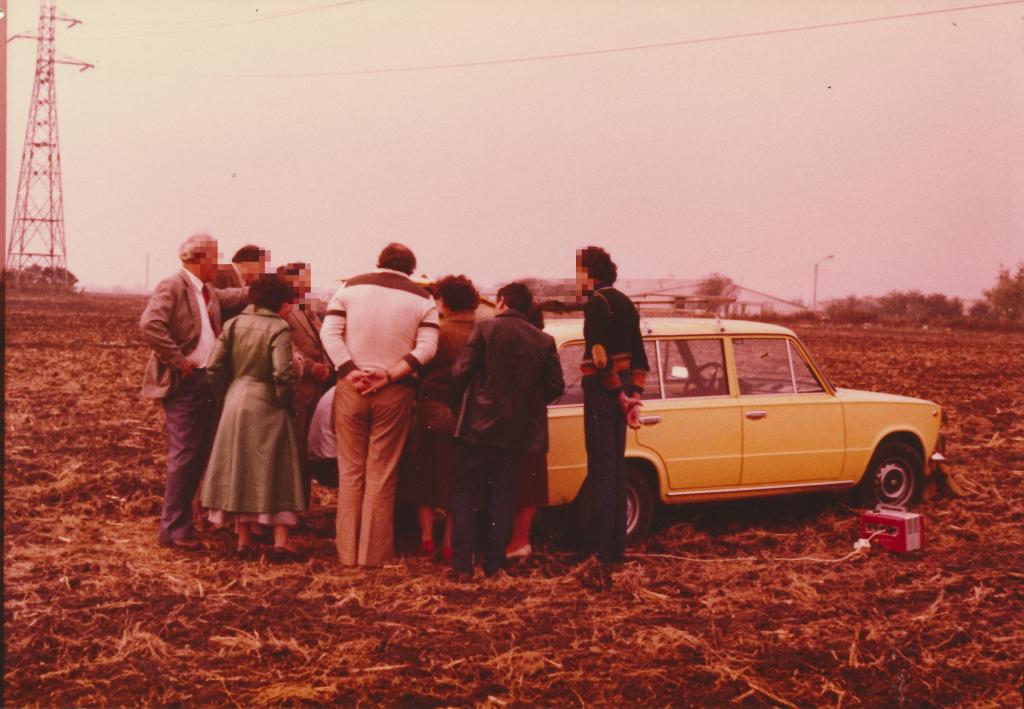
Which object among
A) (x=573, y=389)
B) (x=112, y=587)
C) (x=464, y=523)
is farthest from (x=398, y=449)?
(x=112, y=587)

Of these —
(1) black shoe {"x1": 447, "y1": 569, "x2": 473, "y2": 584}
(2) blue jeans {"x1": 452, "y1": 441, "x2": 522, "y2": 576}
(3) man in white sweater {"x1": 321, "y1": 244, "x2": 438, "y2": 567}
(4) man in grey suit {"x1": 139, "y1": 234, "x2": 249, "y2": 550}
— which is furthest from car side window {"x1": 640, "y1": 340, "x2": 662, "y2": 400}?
(4) man in grey suit {"x1": 139, "y1": 234, "x2": 249, "y2": 550}

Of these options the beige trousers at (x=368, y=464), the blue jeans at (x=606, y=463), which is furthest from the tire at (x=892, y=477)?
the beige trousers at (x=368, y=464)

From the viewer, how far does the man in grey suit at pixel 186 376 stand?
721cm

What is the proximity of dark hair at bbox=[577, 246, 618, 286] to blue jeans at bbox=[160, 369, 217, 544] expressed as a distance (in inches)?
105

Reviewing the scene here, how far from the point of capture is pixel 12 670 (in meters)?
5.12

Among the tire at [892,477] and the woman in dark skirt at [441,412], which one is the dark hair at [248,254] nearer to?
the woman in dark skirt at [441,412]

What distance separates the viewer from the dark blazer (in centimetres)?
669

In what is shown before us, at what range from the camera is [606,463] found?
7.01m

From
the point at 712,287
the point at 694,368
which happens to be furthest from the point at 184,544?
the point at 712,287

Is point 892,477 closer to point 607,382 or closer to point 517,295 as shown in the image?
point 607,382

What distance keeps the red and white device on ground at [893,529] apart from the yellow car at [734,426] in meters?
0.56

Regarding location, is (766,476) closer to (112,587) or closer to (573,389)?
(573,389)

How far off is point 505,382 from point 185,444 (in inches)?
90.3

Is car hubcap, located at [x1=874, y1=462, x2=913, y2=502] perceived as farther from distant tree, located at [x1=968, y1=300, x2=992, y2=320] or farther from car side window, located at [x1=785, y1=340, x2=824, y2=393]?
distant tree, located at [x1=968, y1=300, x2=992, y2=320]
